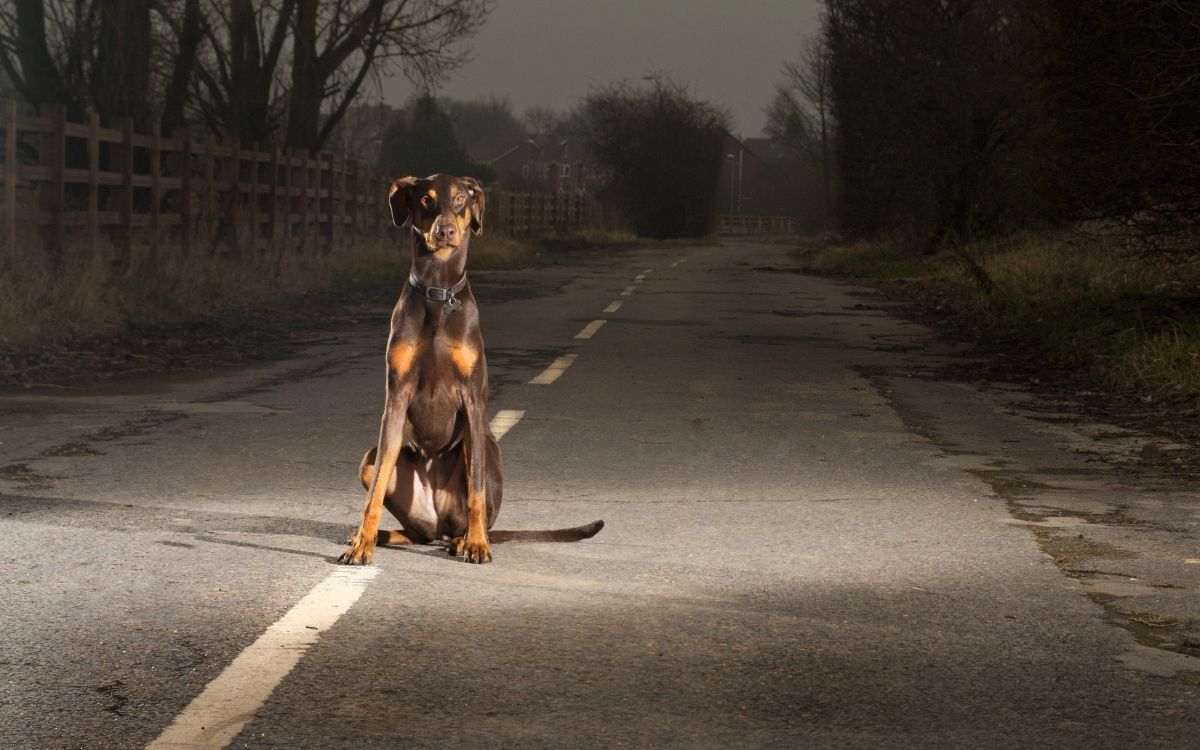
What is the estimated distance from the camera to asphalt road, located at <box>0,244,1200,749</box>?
3.95 meters

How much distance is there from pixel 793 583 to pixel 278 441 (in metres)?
4.28

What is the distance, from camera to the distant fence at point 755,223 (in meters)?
117

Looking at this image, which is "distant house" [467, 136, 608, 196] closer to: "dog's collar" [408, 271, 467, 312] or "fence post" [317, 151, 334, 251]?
"fence post" [317, 151, 334, 251]

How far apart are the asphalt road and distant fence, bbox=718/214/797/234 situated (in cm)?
10692

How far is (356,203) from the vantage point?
34188 millimetres

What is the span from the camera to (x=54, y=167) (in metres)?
18.3

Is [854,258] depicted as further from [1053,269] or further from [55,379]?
[55,379]

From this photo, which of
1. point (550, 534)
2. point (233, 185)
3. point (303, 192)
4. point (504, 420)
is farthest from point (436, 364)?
point (303, 192)

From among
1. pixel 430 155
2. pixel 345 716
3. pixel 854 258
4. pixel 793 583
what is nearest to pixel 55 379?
pixel 793 583

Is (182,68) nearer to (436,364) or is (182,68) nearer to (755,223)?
(436,364)

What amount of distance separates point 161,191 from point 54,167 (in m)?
3.98

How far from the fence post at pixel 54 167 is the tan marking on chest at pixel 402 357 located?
13.7 meters

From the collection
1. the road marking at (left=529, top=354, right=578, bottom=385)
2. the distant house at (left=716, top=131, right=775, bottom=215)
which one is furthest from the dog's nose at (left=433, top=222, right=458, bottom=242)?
the distant house at (left=716, top=131, right=775, bottom=215)

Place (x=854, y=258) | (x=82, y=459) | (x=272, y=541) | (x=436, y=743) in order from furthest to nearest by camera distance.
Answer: (x=854, y=258), (x=82, y=459), (x=272, y=541), (x=436, y=743)
